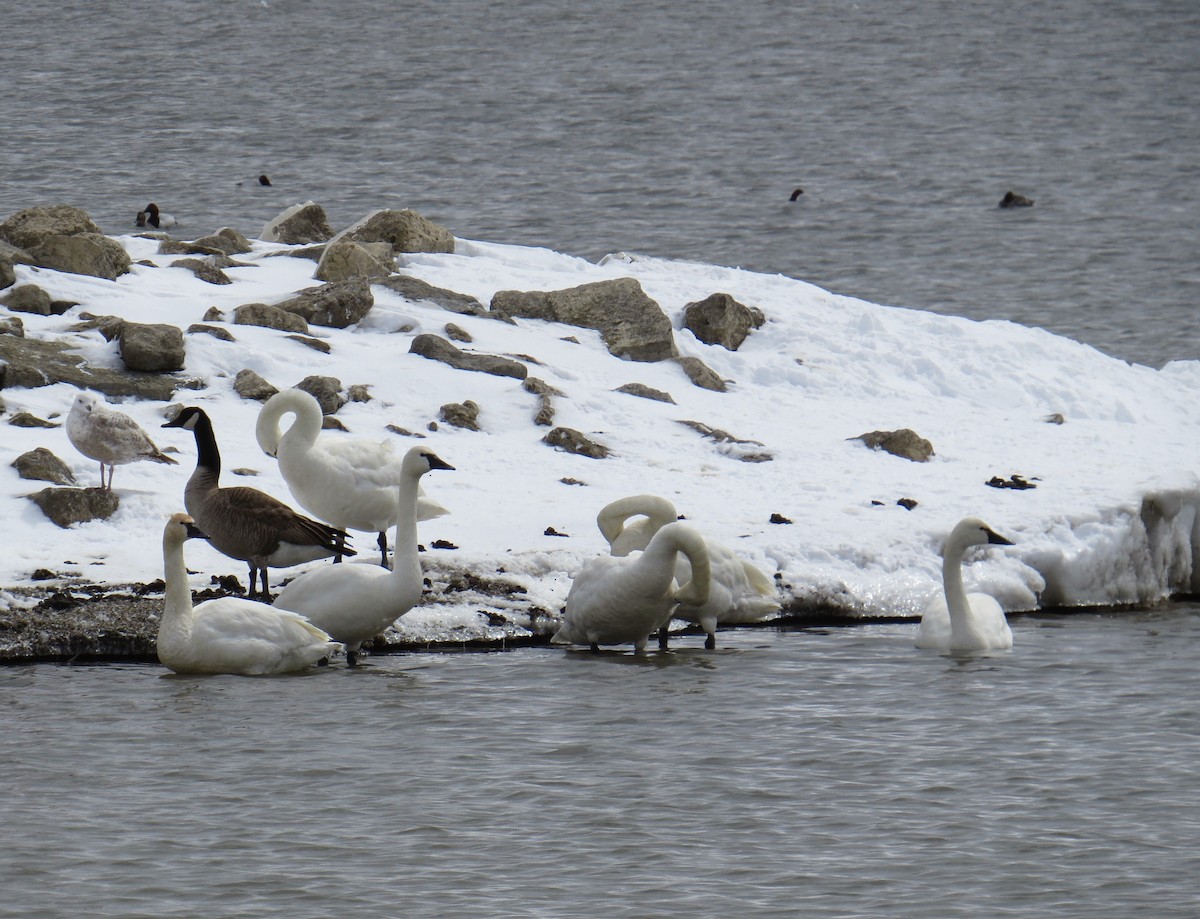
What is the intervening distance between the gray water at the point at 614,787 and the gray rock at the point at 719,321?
754 centimetres

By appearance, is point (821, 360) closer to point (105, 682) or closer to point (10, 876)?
point (105, 682)

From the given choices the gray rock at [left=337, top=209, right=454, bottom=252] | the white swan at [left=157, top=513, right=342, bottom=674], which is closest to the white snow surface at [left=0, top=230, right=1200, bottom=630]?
the gray rock at [left=337, top=209, right=454, bottom=252]

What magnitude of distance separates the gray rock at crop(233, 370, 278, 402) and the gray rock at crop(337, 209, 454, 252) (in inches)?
218

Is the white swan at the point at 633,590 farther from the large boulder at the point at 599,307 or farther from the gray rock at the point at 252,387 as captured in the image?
the large boulder at the point at 599,307

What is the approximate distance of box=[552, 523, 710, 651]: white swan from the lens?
11.6 m

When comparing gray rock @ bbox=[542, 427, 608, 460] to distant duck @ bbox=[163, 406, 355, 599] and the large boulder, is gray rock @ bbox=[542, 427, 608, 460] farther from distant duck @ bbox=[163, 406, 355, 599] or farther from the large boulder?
distant duck @ bbox=[163, 406, 355, 599]

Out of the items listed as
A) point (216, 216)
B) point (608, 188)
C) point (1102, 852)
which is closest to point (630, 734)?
point (1102, 852)

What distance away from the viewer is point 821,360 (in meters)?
19.2

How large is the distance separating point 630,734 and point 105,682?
321 centimetres

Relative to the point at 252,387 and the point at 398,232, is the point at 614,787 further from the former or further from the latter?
the point at 398,232

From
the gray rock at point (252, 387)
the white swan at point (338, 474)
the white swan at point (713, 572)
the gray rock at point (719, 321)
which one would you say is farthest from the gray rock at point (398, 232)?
the white swan at point (713, 572)

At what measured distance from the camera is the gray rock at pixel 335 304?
703 inches

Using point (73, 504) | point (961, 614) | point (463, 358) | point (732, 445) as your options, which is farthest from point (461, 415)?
point (961, 614)

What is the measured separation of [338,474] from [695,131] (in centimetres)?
3503
